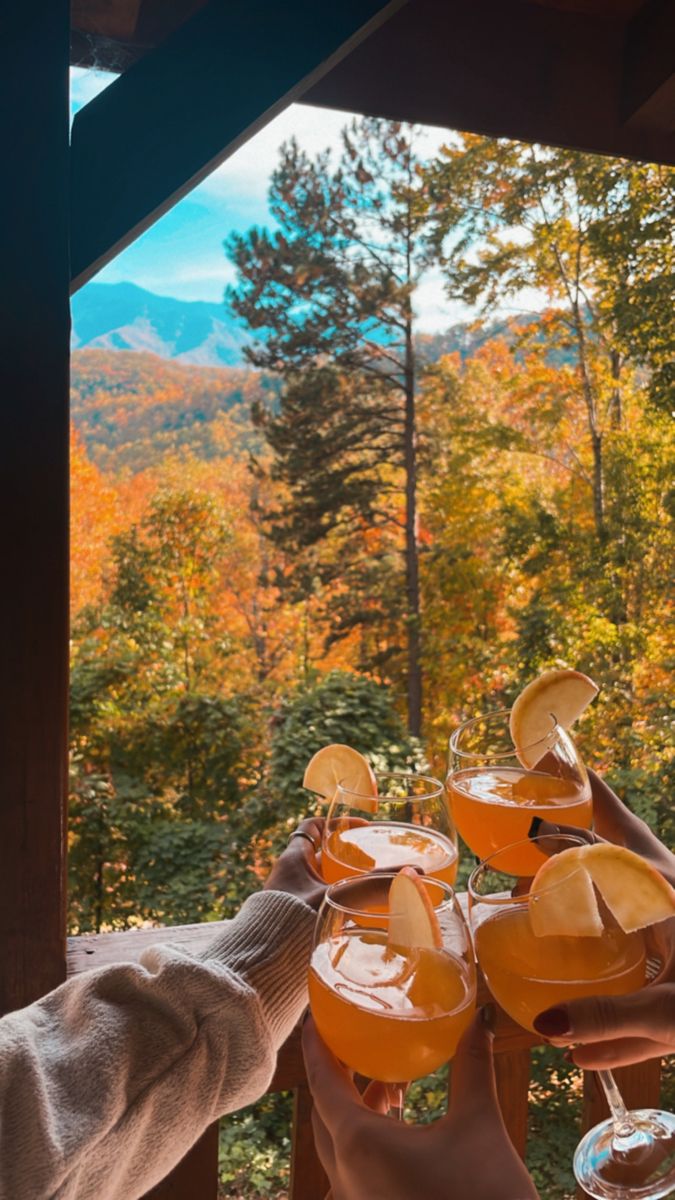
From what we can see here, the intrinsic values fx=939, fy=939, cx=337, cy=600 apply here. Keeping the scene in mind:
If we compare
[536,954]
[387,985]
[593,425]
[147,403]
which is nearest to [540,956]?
[536,954]

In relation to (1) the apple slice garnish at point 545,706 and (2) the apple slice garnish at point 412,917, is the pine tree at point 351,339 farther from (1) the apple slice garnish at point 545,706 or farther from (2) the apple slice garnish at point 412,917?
(2) the apple slice garnish at point 412,917

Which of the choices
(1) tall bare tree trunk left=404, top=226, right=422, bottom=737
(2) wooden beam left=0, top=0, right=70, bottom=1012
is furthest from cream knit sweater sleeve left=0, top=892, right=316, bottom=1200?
(1) tall bare tree trunk left=404, top=226, right=422, bottom=737

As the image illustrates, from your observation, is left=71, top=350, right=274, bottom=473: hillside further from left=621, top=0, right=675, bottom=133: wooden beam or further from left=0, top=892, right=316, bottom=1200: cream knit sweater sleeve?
left=0, top=892, right=316, bottom=1200: cream knit sweater sleeve

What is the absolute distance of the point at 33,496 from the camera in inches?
42.3

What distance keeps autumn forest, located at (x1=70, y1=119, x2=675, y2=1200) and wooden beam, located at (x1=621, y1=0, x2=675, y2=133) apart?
5.32 meters

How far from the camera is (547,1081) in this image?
13.8 ft

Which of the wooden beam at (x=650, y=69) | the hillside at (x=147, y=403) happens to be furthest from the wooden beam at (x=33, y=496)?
the hillside at (x=147, y=403)

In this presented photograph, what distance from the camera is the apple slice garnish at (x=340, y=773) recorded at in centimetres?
75

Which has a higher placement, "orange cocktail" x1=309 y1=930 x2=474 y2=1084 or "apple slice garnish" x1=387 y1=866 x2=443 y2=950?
"apple slice garnish" x1=387 y1=866 x2=443 y2=950

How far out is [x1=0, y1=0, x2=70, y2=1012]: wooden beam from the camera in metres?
1.04

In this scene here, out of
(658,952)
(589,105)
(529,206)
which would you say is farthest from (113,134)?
(529,206)

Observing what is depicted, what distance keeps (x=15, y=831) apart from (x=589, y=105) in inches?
60.8

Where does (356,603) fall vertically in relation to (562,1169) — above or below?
above

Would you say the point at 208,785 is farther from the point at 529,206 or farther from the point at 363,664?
the point at 529,206
